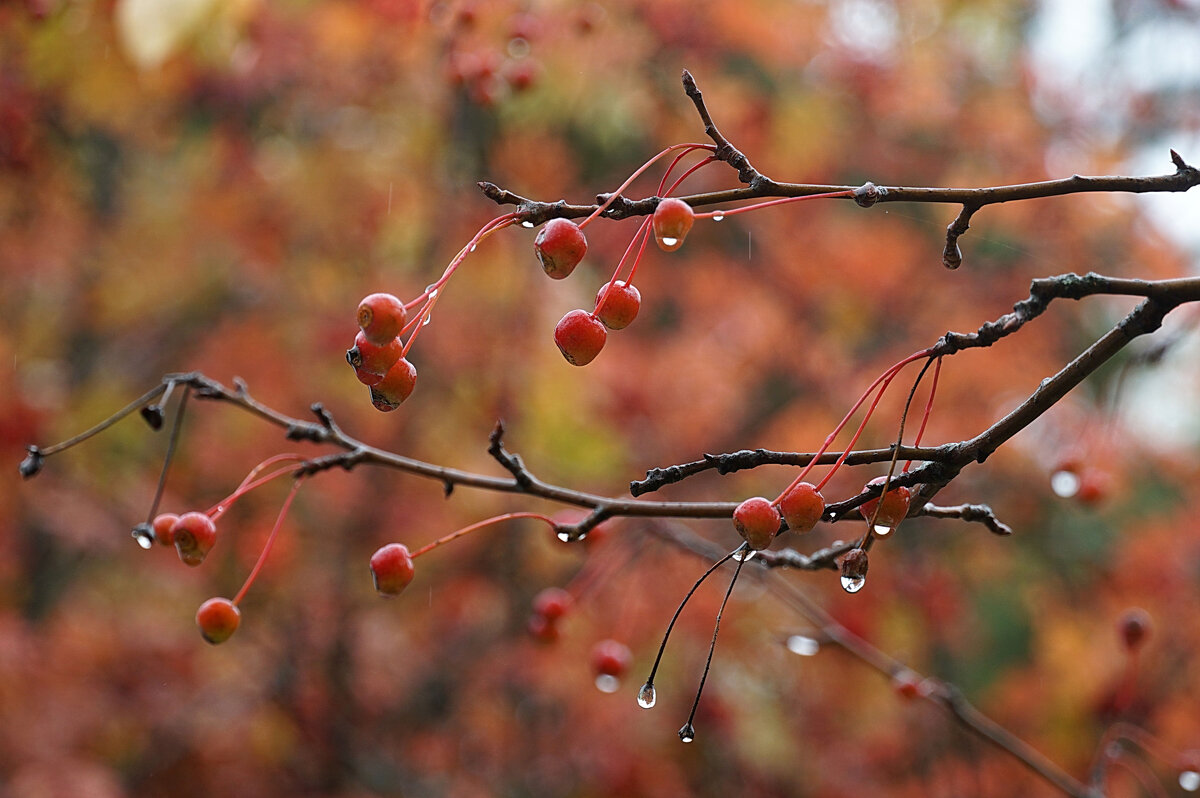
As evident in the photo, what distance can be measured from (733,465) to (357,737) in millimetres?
3075

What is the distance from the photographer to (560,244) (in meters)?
0.76

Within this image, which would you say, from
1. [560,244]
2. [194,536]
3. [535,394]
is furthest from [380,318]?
[535,394]

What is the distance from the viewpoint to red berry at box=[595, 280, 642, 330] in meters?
0.85

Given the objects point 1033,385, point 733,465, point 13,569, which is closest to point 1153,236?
point 1033,385

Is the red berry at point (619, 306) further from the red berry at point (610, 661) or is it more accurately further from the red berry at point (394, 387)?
the red berry at point (610, 661)

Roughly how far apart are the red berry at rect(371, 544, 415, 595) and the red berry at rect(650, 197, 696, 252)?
0.47 m

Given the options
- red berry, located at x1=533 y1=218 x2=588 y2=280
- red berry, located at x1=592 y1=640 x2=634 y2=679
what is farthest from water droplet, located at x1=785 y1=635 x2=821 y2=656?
red berry, located at x1=533 y1=218 x2=588 y2=280

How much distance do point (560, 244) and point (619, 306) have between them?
0.11 metres

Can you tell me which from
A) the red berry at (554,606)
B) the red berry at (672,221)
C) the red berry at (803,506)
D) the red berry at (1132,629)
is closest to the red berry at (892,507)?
the red berry at (803,506)

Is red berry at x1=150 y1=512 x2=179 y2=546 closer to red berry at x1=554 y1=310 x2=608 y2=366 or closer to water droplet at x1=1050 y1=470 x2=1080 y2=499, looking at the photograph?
red berry at x1=554 y1=310 x2=608 y2=366

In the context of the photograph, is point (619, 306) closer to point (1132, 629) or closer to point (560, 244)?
point (560, 244)

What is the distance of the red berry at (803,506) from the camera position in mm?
778

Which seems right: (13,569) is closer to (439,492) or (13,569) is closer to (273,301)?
(273,301)

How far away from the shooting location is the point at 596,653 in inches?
61.2
